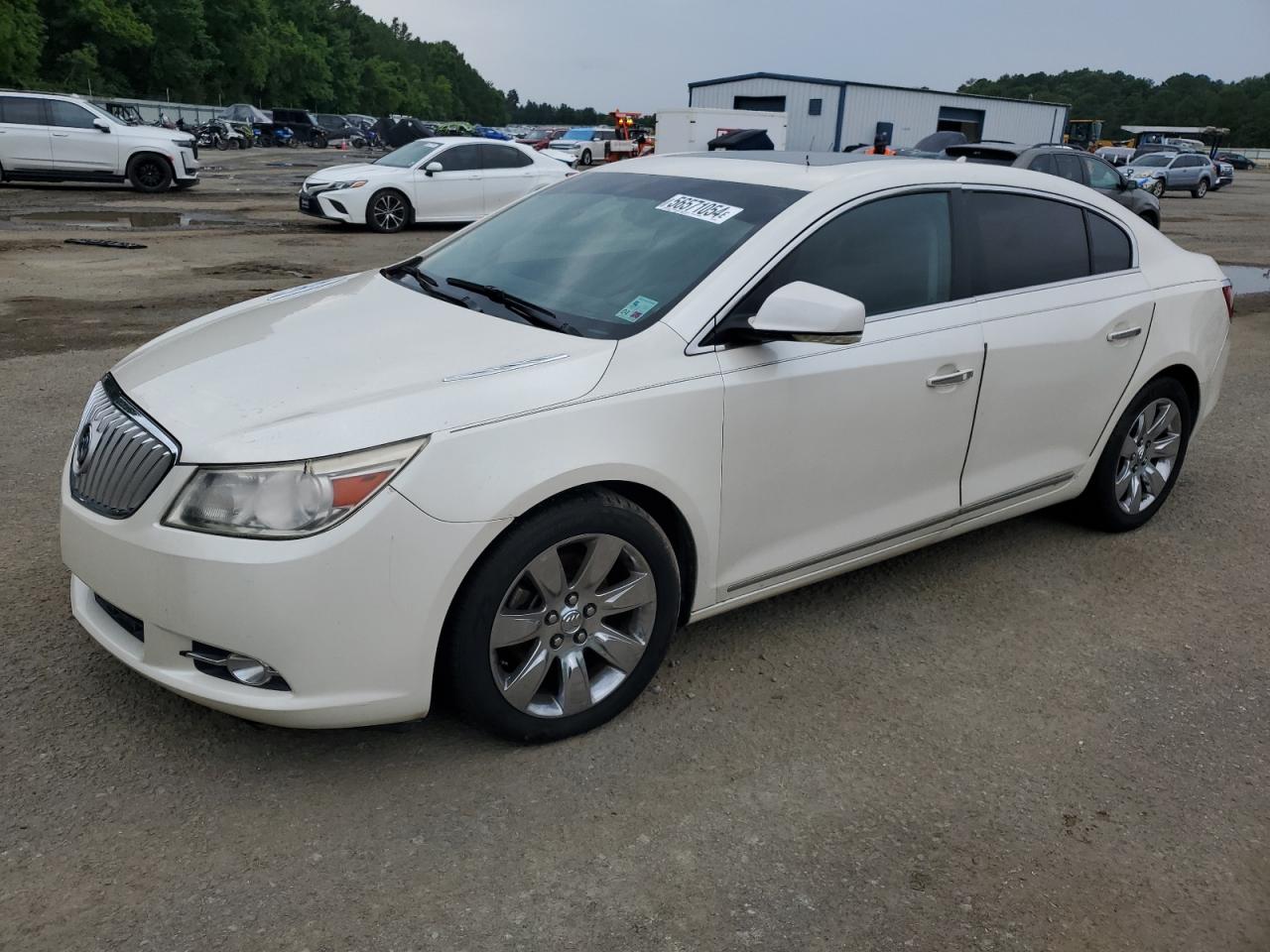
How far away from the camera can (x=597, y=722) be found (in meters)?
3.10

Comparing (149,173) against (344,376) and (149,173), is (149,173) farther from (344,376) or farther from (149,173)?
(344,376)

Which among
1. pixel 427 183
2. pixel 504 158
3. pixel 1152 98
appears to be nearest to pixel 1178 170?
pixel 504 158

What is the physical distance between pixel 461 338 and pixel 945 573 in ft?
7.78

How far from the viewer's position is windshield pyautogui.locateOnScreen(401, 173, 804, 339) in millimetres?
3275

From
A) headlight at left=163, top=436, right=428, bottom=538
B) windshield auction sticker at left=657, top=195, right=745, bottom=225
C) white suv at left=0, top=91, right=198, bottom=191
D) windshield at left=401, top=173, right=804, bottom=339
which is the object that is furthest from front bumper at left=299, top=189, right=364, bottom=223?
headlight at left=163, top=436, right=428, bottom=538

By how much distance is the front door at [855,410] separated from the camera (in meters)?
3.22

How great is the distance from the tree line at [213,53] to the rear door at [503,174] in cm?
4908

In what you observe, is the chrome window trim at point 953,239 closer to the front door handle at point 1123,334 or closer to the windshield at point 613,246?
the windshield at point 613,246

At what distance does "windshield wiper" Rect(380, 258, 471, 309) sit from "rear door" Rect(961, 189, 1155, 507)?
1.88 meters

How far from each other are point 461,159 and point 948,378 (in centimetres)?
1371

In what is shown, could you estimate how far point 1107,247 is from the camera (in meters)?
4.38

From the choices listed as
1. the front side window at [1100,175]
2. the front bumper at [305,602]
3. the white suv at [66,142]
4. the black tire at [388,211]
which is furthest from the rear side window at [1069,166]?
the white suv at [66,142]

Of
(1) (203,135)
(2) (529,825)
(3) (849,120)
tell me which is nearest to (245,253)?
(2) (529,825)

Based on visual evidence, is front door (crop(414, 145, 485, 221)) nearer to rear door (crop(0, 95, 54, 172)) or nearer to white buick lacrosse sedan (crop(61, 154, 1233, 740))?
rear door (crop(0, 95, 54, 172))
